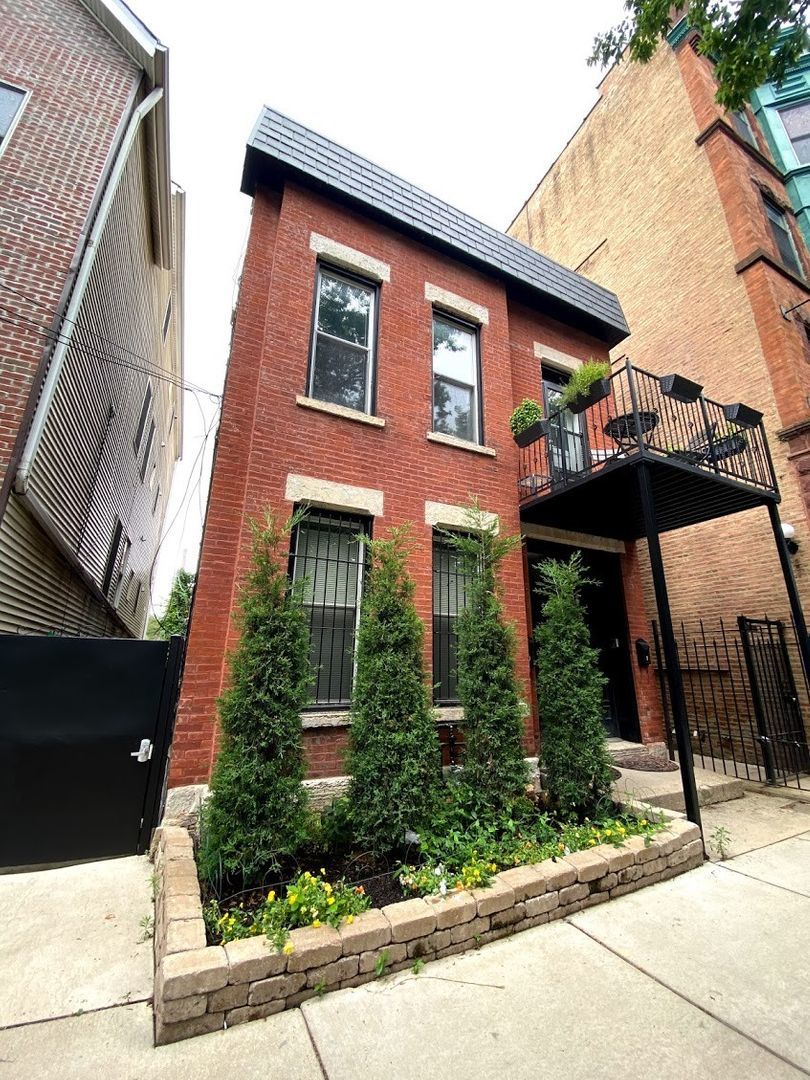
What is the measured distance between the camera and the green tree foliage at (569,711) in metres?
4.42

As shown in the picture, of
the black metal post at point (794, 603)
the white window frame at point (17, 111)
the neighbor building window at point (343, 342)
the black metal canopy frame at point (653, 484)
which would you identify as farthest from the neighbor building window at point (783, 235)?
the white window frame at point (17, 111)

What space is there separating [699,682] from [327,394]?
852cm

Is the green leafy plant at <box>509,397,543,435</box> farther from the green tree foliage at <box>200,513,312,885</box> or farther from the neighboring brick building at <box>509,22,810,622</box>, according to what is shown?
the neighboring brick building at <box>509,22,810,622</box>

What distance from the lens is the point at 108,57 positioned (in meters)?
6.95

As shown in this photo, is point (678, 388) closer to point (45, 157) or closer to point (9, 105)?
point (45, 157)

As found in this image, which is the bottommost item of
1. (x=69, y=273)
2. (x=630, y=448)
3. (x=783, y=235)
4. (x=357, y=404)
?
(x=630, y=448)

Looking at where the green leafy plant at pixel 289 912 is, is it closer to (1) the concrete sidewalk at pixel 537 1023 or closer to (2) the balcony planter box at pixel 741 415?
(1) the concrete sidewalk at pixel 537 1023

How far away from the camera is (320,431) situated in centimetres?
553

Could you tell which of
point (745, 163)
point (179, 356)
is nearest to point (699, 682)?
point (745, 163)

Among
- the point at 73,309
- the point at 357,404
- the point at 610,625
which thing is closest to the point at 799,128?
the point at 610,625

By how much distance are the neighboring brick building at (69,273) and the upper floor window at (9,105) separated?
0.06 ft

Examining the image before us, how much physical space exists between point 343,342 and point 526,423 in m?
2.81

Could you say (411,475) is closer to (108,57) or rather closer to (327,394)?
(327,394)

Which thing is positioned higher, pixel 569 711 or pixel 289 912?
pixel 569 711
